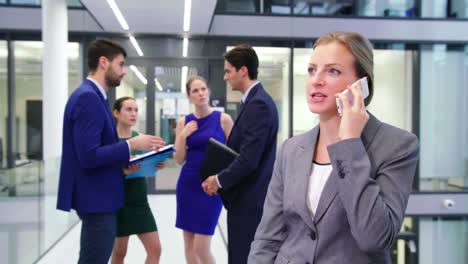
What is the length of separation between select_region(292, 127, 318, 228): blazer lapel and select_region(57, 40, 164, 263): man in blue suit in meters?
1.28

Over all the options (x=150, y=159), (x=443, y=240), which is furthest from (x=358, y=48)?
(x=443, y=240)

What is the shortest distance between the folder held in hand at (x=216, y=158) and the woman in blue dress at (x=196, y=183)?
76 centimetres

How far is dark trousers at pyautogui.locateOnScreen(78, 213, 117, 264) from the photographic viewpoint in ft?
7.67

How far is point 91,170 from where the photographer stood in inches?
93.5

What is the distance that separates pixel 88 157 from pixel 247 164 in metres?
0.83

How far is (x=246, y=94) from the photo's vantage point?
2623 mm

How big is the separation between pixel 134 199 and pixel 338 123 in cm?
221

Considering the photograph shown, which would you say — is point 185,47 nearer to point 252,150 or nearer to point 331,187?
point 252,150

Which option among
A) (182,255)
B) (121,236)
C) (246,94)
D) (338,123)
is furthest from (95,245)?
(182,255)

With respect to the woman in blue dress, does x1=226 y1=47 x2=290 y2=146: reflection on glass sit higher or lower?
higher

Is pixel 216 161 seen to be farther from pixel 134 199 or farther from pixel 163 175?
pixel 163 175

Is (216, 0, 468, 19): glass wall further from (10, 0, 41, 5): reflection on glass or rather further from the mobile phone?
the mobile phone

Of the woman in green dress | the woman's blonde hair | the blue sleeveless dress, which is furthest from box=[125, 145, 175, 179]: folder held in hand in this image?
the woman's blonde hair

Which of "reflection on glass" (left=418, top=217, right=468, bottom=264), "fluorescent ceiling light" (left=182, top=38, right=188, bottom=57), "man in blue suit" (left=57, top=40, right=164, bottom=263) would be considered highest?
"fluorescent ceiling light" (left=182, top=38, right=188, bottom=57)
